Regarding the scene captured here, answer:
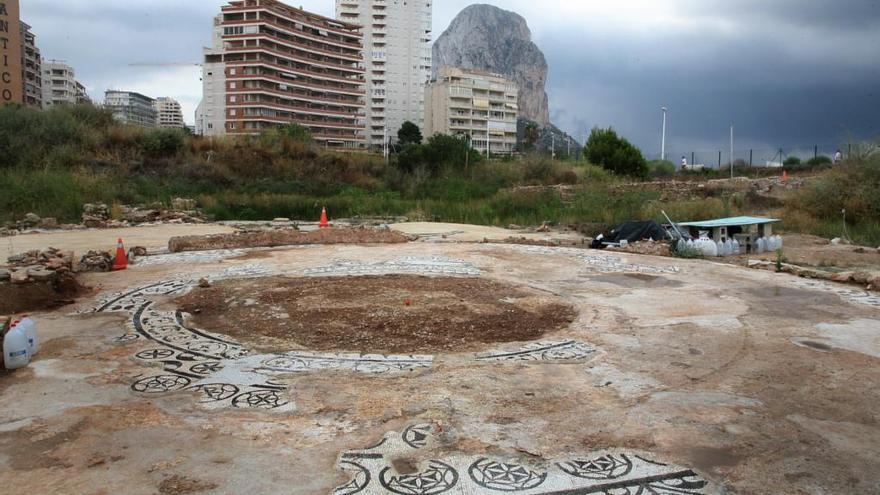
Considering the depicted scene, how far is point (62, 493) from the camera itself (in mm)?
2535

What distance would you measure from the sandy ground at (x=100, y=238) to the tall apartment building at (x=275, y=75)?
186 feet

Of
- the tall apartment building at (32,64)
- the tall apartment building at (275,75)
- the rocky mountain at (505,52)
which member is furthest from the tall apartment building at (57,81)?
the rocky mountain at (505,52)

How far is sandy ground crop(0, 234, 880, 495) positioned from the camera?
274 cm

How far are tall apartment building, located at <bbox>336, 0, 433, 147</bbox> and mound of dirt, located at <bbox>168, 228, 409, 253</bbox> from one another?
91033 millimetres

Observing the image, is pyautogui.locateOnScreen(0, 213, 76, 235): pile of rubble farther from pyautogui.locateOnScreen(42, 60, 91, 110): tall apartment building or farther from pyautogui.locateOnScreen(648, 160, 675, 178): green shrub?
pyautogui.locateOnScreen(42, 60, 91, 110): tall apartment building

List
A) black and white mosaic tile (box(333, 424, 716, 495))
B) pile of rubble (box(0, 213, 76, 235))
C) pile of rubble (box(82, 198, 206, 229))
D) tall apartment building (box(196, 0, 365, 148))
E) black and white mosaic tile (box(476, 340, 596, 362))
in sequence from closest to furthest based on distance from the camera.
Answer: black and white mosaic tile (box(333, 424, 716, 495)) → black and white mosaic tile (box(476, 340, 596, 362)) → pile of rubble (box(0, 213, 76, 235)) → pile of rubble (box(82, 198, 206, 229)) → tall apartment building (box(196, 0, 365, 148))

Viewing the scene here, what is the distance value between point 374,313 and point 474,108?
93266mm

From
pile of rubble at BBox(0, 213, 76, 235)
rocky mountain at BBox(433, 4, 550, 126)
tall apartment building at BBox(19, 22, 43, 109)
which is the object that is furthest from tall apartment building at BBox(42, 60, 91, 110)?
pile of rubble at BBox(0, 213, 76, 235)

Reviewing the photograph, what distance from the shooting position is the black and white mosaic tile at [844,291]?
265 inches

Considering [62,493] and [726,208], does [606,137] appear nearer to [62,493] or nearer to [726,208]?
[726,208]

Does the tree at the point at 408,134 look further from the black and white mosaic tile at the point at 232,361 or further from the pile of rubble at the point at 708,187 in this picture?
the black and white mosaic tile at the point at 232,361

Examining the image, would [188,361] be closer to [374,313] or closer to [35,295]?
[374,313]

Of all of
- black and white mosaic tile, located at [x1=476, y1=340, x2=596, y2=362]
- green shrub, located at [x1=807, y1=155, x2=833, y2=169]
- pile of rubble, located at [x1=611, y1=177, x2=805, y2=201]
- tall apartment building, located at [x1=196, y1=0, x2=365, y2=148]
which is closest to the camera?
black and white mosaic tile, located at [x1=476, y1=340, x2=596, y2=362]

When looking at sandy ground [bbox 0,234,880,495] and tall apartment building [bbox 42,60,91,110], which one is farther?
tall apartment building [bbox 42,60,91,110]
